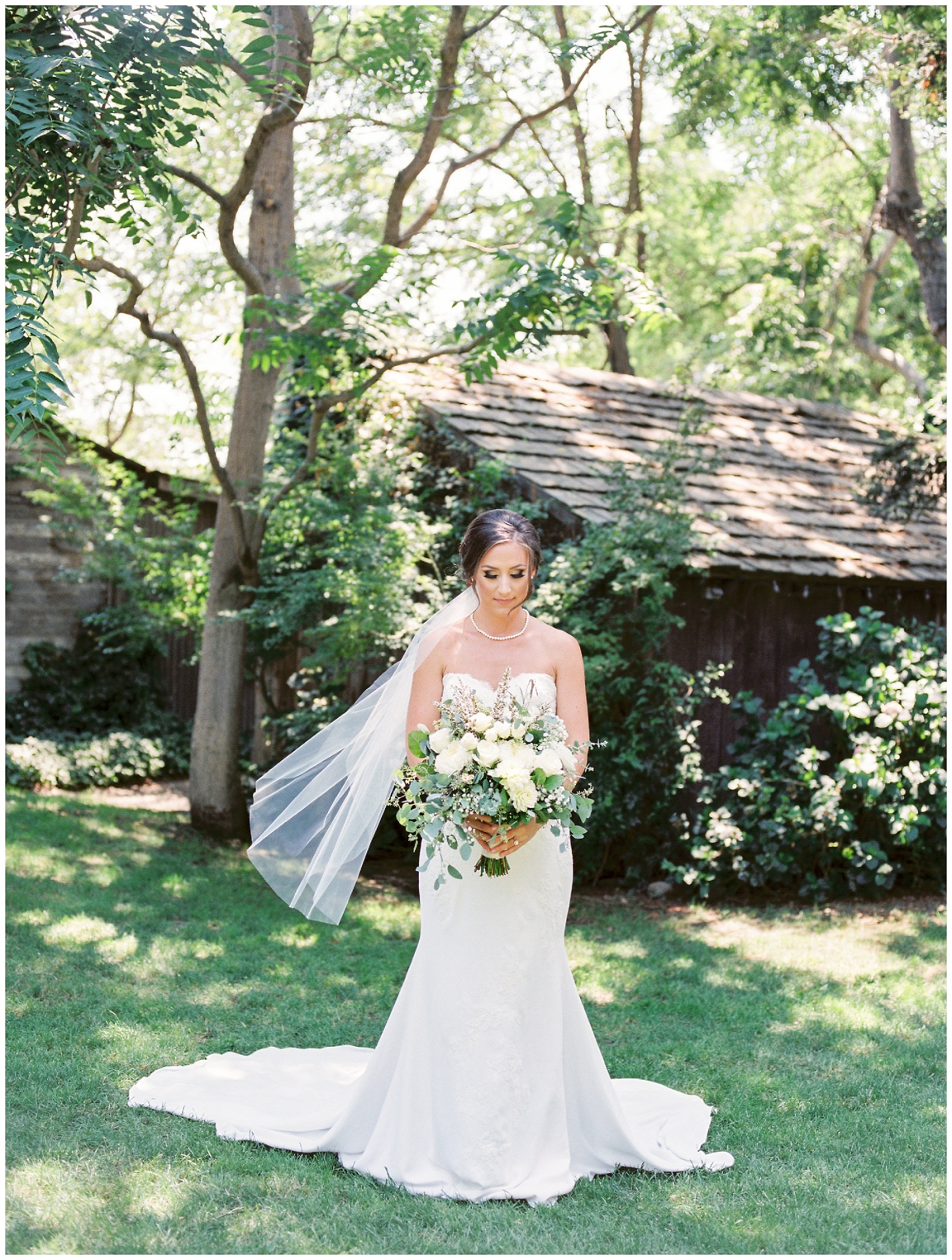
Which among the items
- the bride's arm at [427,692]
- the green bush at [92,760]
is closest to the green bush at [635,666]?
the bride's arm at [427,692]

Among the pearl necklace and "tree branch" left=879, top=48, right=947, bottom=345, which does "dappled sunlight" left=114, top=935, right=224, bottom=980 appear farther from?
"tree branch" left=879, top=48, right=947, bottom=345

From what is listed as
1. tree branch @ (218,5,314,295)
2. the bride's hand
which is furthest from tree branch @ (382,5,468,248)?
the bride's hand

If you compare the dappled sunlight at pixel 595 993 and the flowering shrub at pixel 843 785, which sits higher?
the flowering shrub at pixel 843 785

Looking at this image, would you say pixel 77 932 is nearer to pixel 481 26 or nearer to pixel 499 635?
pixel 499 635

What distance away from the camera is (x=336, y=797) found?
4918 mm

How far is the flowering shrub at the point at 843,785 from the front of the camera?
8273 millimetres

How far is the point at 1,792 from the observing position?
567 cm

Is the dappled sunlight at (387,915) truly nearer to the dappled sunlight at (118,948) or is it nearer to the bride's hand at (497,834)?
the dappled sunlight at (118,948)

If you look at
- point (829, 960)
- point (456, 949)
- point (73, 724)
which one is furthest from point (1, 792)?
point (73, 724)

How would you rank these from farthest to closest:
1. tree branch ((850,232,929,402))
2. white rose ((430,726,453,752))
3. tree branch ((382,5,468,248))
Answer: tree branch ((850,232,929,402)) < tree branch ((382,5,468,248)) < white rose ((430,726,453,752))

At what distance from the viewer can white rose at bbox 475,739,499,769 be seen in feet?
12.6

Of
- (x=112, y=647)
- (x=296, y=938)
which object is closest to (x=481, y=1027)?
(x=296, y=938)

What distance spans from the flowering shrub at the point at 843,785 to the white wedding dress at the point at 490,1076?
4.20m

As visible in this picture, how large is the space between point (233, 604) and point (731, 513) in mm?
4366
